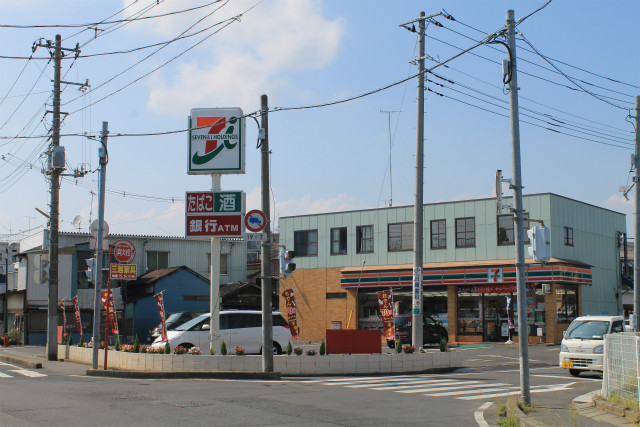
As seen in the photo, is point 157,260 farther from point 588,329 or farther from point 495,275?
point 588,329

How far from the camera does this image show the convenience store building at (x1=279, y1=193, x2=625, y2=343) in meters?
34.0

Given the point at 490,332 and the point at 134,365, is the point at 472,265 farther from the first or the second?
the point at 134,365

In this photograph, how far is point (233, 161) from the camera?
2100 cm

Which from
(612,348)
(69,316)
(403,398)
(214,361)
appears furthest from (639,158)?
(69,316)

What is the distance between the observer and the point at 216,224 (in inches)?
811

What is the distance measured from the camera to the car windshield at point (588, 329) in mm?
19688

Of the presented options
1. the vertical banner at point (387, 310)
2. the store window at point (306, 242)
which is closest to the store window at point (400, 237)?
the store window at point (306, 242)

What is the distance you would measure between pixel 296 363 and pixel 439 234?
19678mm

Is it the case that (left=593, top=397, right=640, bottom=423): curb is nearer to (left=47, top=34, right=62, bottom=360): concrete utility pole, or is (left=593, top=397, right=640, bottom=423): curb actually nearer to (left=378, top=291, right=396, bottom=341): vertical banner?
(left=378, top=291, right=396, bottom=341): vertical banner

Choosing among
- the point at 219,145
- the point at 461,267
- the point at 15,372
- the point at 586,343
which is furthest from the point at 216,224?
the point at 461,267

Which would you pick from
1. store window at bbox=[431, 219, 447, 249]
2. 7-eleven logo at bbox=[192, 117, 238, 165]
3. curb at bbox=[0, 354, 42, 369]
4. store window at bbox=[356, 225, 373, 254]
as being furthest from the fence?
store window at bbox=[356, 225, 373, 254]

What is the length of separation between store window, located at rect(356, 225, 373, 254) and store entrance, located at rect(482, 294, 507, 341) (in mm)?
7743

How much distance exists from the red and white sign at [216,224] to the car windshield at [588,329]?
33.3 feet

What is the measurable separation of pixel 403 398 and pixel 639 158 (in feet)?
43.0
